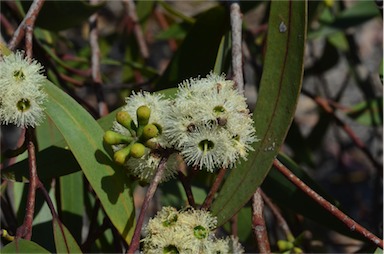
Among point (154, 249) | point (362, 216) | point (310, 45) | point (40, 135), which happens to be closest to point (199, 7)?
point (310, 45)

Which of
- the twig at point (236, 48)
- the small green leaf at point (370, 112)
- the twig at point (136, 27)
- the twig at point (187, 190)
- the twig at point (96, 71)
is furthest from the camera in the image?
the twig at point (136, 27)

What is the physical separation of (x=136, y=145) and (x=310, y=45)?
1750 millimetres

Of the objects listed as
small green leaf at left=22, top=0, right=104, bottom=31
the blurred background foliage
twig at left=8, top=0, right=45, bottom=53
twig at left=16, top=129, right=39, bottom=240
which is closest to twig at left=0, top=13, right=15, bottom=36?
the blurred background foliage

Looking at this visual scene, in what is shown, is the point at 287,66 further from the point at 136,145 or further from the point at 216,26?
the point at 216,26

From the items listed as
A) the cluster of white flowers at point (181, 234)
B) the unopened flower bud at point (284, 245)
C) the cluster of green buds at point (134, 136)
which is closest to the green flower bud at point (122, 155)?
the cluster of green buds at point (134, 136)

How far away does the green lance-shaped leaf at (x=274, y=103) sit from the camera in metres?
1.14

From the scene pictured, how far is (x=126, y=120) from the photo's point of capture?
1.09 meters

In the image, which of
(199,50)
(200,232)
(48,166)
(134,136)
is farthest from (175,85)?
(200,232)

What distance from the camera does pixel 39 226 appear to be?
1.42m

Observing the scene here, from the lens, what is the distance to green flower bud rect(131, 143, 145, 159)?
1.05 m

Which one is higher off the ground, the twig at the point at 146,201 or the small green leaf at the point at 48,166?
the small green leaf at the point at 48,166

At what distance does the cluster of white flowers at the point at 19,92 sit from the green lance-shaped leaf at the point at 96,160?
0.09 meters

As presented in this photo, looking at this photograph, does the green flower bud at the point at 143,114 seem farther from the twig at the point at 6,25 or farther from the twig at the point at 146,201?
the twig at the point at 6,25

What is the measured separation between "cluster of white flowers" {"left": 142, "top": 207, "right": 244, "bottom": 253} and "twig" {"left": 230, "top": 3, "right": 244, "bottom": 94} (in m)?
0.23
